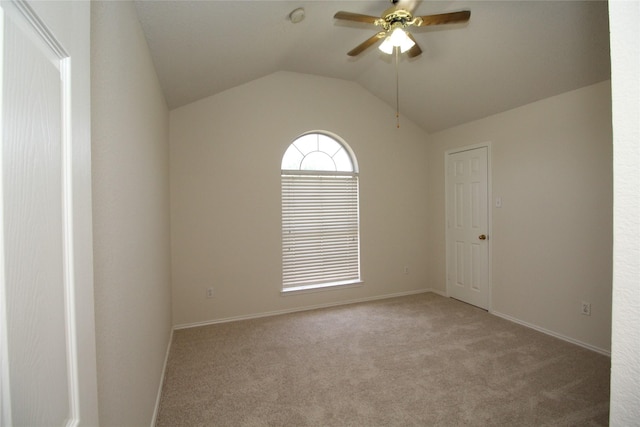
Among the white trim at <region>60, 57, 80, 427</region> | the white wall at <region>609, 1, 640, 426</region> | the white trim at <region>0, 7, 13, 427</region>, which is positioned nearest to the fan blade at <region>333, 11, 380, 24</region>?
the white wall at <region>609, 1, 640, 426</region>

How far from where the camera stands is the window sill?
11.8ft

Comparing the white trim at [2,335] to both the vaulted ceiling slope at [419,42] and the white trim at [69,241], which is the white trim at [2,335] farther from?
the vaulted ceiling slope at [419,42]

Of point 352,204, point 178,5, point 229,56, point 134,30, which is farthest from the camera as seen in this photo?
point 352,204

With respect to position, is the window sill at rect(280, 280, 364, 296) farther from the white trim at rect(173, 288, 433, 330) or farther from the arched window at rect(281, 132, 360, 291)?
the white trim at rect(173, 288, 433, 330)

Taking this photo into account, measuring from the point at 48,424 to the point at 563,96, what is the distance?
12.9 feet

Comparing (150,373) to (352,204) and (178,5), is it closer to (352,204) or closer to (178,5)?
(178,5)

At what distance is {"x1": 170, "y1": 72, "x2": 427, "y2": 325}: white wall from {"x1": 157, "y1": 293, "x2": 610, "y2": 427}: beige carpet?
1.52ft

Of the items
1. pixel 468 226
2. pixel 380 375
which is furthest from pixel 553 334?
pixel 380 375

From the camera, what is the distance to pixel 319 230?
3.80m

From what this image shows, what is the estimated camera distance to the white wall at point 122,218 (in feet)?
3.21

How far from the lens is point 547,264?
9.76ft

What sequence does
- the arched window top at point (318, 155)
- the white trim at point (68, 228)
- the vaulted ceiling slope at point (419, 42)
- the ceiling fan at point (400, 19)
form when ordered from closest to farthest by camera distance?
the white trim at point (68, 228) < the ceiling fan at point (400, 19) < the vaulted ceiling slope at point (419, 42) < the arched window top at point (318, 155)

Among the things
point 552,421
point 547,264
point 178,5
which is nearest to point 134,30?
point 178,5

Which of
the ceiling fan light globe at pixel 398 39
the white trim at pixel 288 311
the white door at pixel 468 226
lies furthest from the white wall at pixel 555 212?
the ceiling fan light globe at pixel 398 39
